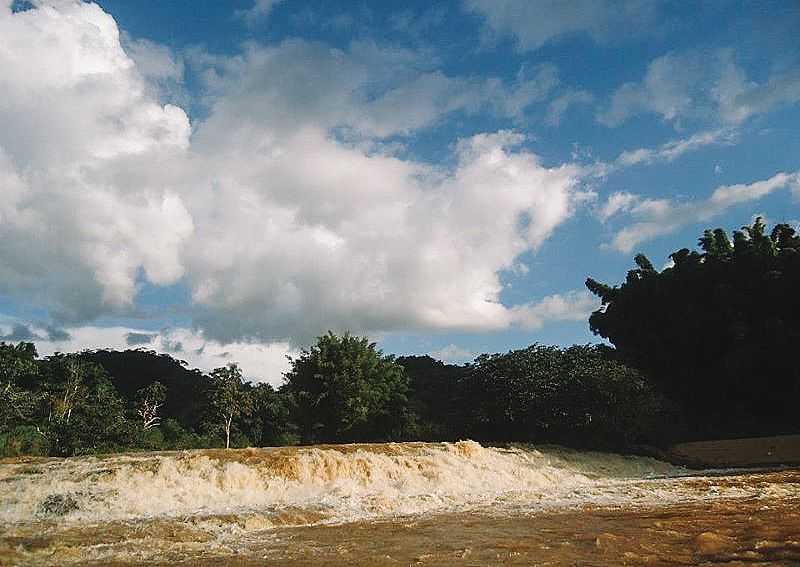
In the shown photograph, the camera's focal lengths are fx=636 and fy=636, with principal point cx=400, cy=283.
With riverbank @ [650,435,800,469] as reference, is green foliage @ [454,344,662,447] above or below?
above

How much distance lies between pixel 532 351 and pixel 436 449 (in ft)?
27.3

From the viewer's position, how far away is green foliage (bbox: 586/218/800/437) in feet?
97.2

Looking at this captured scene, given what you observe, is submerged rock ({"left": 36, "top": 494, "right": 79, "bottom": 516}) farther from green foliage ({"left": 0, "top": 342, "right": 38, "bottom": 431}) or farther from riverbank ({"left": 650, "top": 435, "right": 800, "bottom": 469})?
riverbank ({"left": 650, "top": 435, "right": 800, "bottom": 469})

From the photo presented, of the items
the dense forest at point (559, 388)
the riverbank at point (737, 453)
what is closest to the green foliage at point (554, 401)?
the dense forest at point (559, 388)

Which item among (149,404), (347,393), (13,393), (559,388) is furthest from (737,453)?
(13,393)

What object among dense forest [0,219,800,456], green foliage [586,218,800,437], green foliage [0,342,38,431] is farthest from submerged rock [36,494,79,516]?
green foliage [586,218,800,437]

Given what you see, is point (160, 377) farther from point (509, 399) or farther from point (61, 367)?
point (509, 399)

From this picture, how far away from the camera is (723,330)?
1252 inches

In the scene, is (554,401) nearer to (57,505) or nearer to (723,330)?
(723,330)

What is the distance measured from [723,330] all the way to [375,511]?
2527 centimetres

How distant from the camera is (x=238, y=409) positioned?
33.6m

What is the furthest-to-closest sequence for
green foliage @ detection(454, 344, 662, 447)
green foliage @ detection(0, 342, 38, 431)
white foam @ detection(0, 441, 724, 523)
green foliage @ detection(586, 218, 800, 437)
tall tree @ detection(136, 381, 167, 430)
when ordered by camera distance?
tall tree @ detection(136, 381, 167, 430) → green foliage @ detection(586, 218, 800, 437) → green foliage @ detection(0, 342, 38, 431) → green foliage @ detection(454, 344, 662, 447) → white foam @ detection(0, 441, 724, 523)

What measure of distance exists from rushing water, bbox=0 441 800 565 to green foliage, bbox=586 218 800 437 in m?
12.4

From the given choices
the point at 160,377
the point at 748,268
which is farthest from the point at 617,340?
the point at 160,377
